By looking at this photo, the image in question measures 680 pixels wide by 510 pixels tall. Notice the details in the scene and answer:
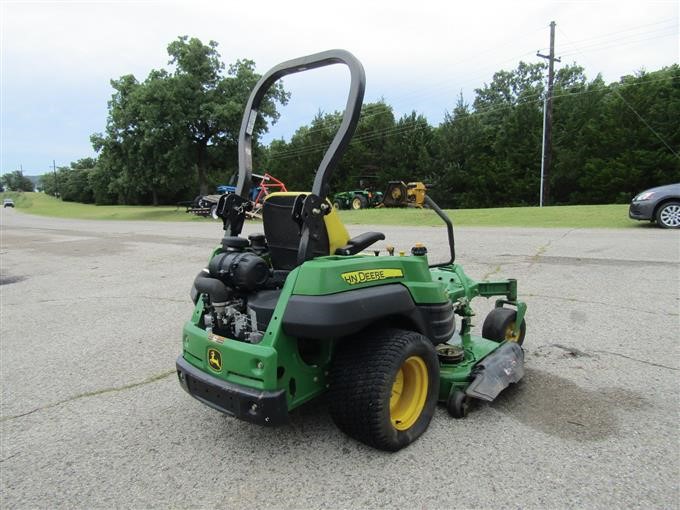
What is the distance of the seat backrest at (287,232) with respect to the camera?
272 cm

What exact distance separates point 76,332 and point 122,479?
10.2 ft

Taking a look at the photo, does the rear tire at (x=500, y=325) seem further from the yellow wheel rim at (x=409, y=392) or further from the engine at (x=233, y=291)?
the engine at (x=233, y=291)

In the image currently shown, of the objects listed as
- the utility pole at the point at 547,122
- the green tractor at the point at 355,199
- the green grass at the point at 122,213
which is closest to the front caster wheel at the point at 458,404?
the green grass at the point at 122,213

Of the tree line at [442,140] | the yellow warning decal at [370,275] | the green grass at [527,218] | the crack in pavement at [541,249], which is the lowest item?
the crack in pavement at [541,249]

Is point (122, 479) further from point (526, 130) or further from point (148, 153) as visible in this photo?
point (526, 130)

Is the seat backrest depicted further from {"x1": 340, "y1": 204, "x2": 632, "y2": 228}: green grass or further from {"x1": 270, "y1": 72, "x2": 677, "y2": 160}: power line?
{"x1": 270, "y1": 72, "x2": 677, "y2": 160}: power line

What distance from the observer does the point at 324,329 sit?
2156 millimetres

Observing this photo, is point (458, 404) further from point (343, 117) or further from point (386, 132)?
point (386, 132)

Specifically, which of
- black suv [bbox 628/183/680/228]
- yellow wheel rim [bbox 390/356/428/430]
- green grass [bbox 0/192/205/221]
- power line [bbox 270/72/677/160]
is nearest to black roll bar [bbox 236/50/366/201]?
yellow wheel rim [bbox 390/356/428/430]

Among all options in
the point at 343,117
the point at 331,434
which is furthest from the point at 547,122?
the point at 331,434

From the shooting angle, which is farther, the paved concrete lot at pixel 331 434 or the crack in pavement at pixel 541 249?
the crack in pavement at pixel 541 249

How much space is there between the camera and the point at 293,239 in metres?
2.78

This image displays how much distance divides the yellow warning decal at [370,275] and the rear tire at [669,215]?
1183 cm

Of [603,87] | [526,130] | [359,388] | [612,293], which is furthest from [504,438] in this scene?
[603,87]
